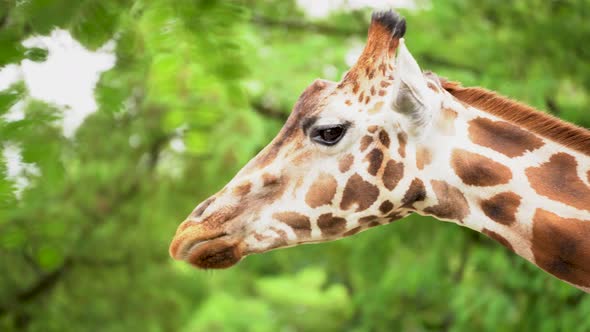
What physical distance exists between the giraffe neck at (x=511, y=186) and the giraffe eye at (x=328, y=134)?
10.2 inches

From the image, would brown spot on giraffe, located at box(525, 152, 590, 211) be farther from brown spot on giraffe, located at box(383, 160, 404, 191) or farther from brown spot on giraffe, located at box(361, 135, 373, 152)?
brown spot on giraffe, located at box(361, 135, 373, 152)

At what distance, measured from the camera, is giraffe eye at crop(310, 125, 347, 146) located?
2.49m

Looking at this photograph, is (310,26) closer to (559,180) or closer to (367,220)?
(367,220)

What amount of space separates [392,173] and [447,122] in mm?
261

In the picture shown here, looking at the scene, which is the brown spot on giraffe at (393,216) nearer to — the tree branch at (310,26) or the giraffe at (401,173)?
the giraffe at (401,173)

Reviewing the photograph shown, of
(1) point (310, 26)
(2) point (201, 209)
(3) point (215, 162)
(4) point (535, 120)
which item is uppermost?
(4) point (535, 120)

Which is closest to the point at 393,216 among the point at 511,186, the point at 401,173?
the point at 401,173

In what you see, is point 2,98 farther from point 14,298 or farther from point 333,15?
point 14,298

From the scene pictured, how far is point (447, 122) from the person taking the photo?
8.14ft

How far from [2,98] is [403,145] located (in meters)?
1.28

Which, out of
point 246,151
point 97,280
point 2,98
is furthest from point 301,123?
point 97,280

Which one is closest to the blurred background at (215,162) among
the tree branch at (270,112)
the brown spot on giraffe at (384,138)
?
the tree branch at (270,112)

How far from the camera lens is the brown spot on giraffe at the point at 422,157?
8.04ft

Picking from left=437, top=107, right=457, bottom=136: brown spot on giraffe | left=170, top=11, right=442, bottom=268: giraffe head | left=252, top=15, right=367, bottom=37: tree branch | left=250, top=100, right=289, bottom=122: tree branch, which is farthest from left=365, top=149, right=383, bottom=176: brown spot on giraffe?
left=250, top=100, right=289, bottom=122: tree branch
